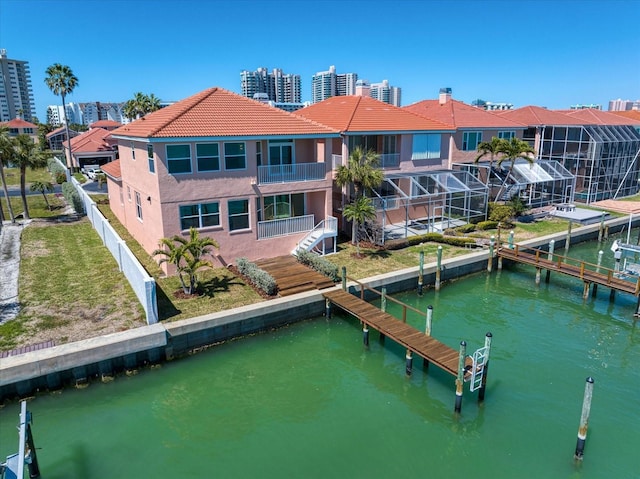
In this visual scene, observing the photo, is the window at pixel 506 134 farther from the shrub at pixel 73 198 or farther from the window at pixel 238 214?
the shrub at pixel 73 198

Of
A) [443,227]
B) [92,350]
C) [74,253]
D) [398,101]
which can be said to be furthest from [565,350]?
[398,101]

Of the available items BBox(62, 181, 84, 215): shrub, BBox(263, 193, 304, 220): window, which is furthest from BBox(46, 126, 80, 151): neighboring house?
BBox(263, 193, 304, 220): window

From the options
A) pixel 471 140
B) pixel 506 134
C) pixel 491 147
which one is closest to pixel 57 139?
pixel 471 140

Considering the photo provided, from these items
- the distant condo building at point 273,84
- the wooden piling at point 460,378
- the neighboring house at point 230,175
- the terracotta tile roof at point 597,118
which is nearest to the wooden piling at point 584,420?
the wooden piling at point 460,378

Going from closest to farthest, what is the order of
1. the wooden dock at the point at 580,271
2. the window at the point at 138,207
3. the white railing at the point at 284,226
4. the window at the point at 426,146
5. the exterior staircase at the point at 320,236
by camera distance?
the wooden dock at the point at 580,271
the white railing at the point at 284,226
the exterior staircase at the point at 320,236
the window at the point at 138,207
the window at the point at 426,146

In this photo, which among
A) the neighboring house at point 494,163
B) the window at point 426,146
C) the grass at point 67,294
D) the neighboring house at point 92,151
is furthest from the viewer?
the neighboring house at point 92,151

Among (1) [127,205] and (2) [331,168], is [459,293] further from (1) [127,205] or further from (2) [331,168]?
(1) [127,205]

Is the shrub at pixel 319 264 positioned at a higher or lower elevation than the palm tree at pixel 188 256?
lower
